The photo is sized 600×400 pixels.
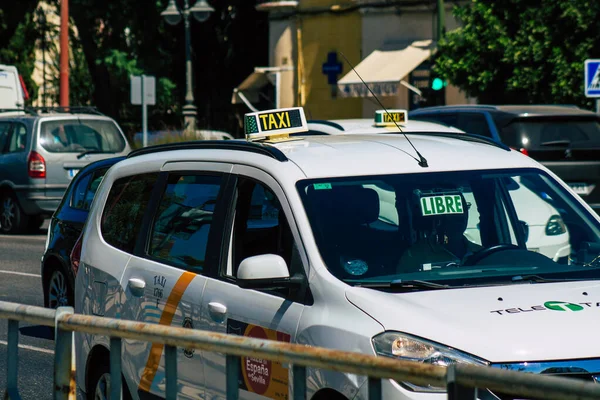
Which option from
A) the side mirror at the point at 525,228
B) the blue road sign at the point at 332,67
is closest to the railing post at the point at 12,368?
the side mirror at the point at 525,228

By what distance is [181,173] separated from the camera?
6043 millimetres

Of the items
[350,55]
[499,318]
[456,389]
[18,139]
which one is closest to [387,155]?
[499,318]

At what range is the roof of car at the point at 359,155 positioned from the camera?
5449mm

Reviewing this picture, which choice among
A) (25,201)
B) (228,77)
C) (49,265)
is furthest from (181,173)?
(228,77)

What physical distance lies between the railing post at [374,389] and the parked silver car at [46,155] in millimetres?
16117

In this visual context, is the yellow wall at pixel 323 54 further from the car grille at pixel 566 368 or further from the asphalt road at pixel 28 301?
the car grille at pixel 566 368

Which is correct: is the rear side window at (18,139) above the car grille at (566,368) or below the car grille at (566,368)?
above

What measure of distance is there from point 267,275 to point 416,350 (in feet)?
2.57

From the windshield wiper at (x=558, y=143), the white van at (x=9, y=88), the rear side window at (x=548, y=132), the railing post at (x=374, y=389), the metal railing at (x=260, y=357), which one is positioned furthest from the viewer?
the white van at (x=9, y=88)

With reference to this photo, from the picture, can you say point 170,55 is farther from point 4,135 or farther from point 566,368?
point 566,368

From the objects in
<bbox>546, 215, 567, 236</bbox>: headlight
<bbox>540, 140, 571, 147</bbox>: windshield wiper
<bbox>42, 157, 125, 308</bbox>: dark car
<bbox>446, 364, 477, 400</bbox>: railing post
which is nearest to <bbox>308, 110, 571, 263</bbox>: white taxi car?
<bbox>546, 215, 567, 236</bbox>: headlight

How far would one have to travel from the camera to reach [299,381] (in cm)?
375

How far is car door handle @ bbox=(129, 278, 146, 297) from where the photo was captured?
19.4 ft

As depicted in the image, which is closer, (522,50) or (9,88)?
(522,50)
